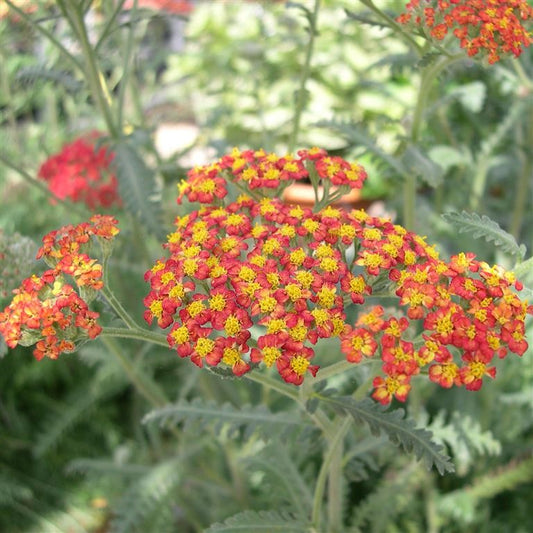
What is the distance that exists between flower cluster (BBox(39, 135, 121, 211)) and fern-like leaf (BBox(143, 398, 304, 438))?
0.77 meters

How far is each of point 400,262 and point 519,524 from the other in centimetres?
104

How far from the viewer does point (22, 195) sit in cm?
254

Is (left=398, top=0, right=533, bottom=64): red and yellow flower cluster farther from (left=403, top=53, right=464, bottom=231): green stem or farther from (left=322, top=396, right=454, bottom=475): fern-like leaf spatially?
(left=322, top=396, right=454, bottom=475): fern-like leaf

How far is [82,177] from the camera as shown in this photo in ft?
5.81

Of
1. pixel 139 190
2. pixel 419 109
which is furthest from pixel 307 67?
pixel 139 190

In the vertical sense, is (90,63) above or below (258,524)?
above

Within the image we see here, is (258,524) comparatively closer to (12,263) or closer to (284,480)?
(284,480)

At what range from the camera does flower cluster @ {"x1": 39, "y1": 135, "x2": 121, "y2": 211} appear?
175 cm

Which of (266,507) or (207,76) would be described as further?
(207,76)

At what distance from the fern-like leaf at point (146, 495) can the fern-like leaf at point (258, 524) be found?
476 millimetres

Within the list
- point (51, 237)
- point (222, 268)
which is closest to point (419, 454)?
point (222, 268)

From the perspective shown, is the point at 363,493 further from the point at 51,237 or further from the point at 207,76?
the point at 207,76

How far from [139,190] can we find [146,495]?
64 cm

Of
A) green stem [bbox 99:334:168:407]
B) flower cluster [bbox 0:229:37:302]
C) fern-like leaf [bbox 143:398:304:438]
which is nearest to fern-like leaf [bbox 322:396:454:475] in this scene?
fern-like leaf [bbox 143:398:304:438]
